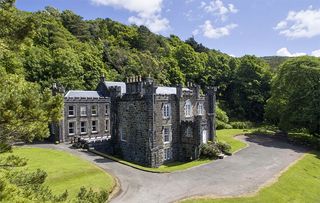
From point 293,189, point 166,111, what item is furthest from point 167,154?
point 293,189

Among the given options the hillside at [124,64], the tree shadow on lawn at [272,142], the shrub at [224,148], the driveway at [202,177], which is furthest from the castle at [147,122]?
the hillside at [124,64]

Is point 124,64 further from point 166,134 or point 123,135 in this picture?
point 166,134

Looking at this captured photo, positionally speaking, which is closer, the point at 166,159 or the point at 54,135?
the point at 166,159

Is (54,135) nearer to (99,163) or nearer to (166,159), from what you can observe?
(99,163)

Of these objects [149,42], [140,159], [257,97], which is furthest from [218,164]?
[149,42]

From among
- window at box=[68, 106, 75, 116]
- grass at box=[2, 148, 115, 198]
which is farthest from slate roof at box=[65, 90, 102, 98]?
grass at box=[2, 148, 115, 198]

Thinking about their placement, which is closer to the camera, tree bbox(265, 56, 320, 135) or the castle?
the castle

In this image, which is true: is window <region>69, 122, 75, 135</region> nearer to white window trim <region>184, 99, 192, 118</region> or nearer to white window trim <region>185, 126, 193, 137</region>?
white window trim <region>184, 99, 192, 118</region>
